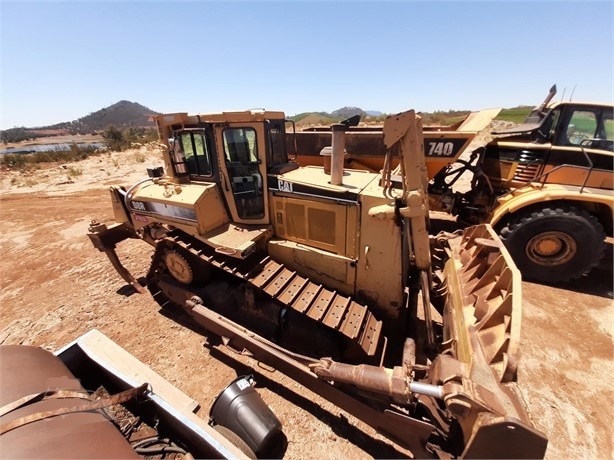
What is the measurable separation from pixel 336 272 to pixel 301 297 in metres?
0.65

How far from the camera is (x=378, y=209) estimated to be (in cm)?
349

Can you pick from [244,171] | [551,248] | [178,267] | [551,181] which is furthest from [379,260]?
[551,181]

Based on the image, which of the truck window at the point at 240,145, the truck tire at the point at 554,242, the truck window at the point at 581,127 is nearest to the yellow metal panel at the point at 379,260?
the truck window at the point at 240,145

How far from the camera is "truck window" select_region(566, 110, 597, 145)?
19.0 feet

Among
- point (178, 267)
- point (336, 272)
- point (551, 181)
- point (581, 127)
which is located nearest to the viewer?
point (336, 272)

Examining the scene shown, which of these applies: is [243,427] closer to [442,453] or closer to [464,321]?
[442,453]

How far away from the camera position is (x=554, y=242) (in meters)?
5.71

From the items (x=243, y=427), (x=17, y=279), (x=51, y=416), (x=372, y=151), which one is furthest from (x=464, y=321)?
(x=17, y=279)

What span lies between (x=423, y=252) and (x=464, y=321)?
3.04ft

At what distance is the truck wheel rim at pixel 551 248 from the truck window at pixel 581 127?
206 cm

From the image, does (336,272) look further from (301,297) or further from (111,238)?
(111,238)

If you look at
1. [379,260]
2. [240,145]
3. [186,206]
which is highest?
[240,145]

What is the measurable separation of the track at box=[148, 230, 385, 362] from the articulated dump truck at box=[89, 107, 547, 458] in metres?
0.02

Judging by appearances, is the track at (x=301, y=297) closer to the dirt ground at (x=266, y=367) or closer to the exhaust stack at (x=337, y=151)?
the dirt ground at (x=266, y=367)
